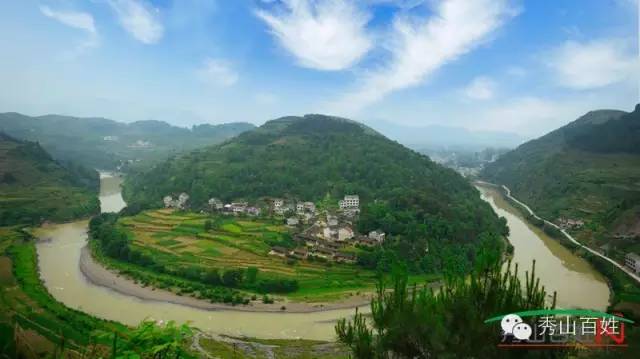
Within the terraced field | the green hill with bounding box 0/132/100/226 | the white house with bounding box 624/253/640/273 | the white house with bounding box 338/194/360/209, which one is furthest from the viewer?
the white house with bounding box 338/194/360/209

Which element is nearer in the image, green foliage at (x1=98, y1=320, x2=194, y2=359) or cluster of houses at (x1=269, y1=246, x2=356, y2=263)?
green foliage at (x1=98, y1=320, x2=194, y2=359)

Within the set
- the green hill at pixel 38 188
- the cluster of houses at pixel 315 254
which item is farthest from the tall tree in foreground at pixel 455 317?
the green hill at pixel 38 188

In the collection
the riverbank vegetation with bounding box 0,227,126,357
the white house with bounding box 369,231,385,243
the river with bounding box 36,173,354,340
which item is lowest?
the river with bounding box 36,173,354,340

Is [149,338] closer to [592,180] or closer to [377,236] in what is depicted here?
[377,236]

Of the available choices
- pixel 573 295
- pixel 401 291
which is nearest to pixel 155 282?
pixel 401 291

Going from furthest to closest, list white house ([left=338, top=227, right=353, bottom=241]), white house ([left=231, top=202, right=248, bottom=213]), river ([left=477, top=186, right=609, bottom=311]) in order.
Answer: white house ([left=231, top=202, right=248, bottom=213]) < white house ([left=338, top=227, right=353, bottom=241]) < river ([left=477, top=186, right=609, bottom=311])

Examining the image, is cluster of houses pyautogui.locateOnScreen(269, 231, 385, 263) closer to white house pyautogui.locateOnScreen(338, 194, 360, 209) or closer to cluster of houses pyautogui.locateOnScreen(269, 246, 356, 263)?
cluster of houses pyautogui.locateOnScreen(269, 246, 356, 263)

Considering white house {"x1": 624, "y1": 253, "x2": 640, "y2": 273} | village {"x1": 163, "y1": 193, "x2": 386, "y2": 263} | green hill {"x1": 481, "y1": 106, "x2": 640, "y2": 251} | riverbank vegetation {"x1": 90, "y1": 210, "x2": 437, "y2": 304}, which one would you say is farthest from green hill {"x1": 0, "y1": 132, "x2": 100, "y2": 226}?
green hill {"x1": 481, "y1": 106, "x2": 640, "y2": 251}

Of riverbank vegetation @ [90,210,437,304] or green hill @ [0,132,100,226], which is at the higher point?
green hill @ [0,132,100,226]

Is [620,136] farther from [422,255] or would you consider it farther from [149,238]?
[149,238]
